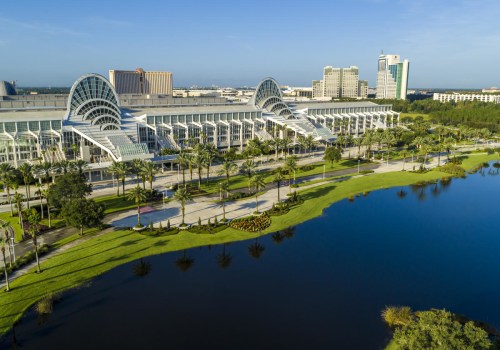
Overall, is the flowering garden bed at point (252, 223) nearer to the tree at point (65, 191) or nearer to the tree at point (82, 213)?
the tree at point (82, 213)

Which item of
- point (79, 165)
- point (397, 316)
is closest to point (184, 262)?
point (397, 316)

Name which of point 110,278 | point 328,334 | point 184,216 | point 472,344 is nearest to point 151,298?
point 110,278

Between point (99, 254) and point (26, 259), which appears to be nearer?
point (26, 259)

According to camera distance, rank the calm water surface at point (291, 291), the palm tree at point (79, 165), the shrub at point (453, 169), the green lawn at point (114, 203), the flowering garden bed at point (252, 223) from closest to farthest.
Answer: the calm water surface at point (291, 291) → the flowering garden bed at point (252, 223) → the green lawn at point (114, 203) → the palm tree at point (79, 165) → the shrub at point (453, 169)

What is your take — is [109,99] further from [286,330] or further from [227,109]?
[286,330]

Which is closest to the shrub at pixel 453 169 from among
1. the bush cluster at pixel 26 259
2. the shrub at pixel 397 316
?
the shrub at pixel 397 316

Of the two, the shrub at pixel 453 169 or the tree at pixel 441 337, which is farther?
the shrub at pixel 453 169

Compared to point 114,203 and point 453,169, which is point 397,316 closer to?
point 114,203
